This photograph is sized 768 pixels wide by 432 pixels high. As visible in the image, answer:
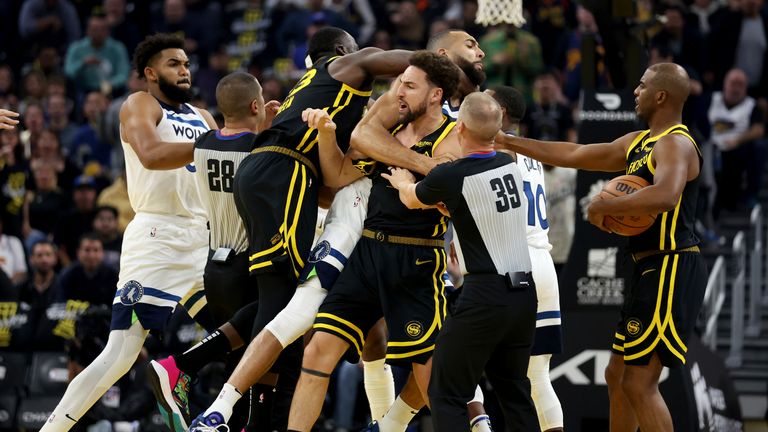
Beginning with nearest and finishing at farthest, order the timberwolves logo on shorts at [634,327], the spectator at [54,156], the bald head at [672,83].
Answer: the timberwolves logo on shorts at [634,327], the bald head at [672,83], the spectator at [54,156]

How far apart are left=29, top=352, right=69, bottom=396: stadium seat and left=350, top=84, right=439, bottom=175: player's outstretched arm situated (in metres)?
6.75

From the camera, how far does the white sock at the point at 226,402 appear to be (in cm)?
822

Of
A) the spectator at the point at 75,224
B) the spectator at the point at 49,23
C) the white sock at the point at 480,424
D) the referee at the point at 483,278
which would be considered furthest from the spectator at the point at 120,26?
the referee at the point at 483,278

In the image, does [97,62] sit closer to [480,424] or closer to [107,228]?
[107,228]

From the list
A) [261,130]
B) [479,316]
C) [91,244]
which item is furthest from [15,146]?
[479,316]

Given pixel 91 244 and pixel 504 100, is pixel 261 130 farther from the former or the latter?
pixel 91 244

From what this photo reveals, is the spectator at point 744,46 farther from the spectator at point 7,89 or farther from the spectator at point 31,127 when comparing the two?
the spectator at point 7,89

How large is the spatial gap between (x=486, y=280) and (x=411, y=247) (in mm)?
717

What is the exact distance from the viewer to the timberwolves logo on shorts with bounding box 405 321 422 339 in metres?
8.23

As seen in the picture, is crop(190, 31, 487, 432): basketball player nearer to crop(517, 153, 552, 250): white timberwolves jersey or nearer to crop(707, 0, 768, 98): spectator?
crop(517, 153, 552, 250): white timberwolves jersey

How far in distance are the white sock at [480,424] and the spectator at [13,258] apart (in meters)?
8.36

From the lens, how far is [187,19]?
1989 cm

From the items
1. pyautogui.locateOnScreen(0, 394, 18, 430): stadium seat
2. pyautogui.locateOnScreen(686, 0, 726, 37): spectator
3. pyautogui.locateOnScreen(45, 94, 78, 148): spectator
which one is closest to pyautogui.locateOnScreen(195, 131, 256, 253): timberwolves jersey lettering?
pyautogui.locateOnScreen(0, 394, 18, 430): stadium seat

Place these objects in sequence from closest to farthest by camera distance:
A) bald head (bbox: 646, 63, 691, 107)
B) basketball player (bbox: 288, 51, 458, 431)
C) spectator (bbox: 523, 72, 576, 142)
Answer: basketball player (bbox: 288, 51, 458, 431) < bald head (bbox: 646, 63, 691, 107) < spectator (bbox: 523, 72, 576, 142)
